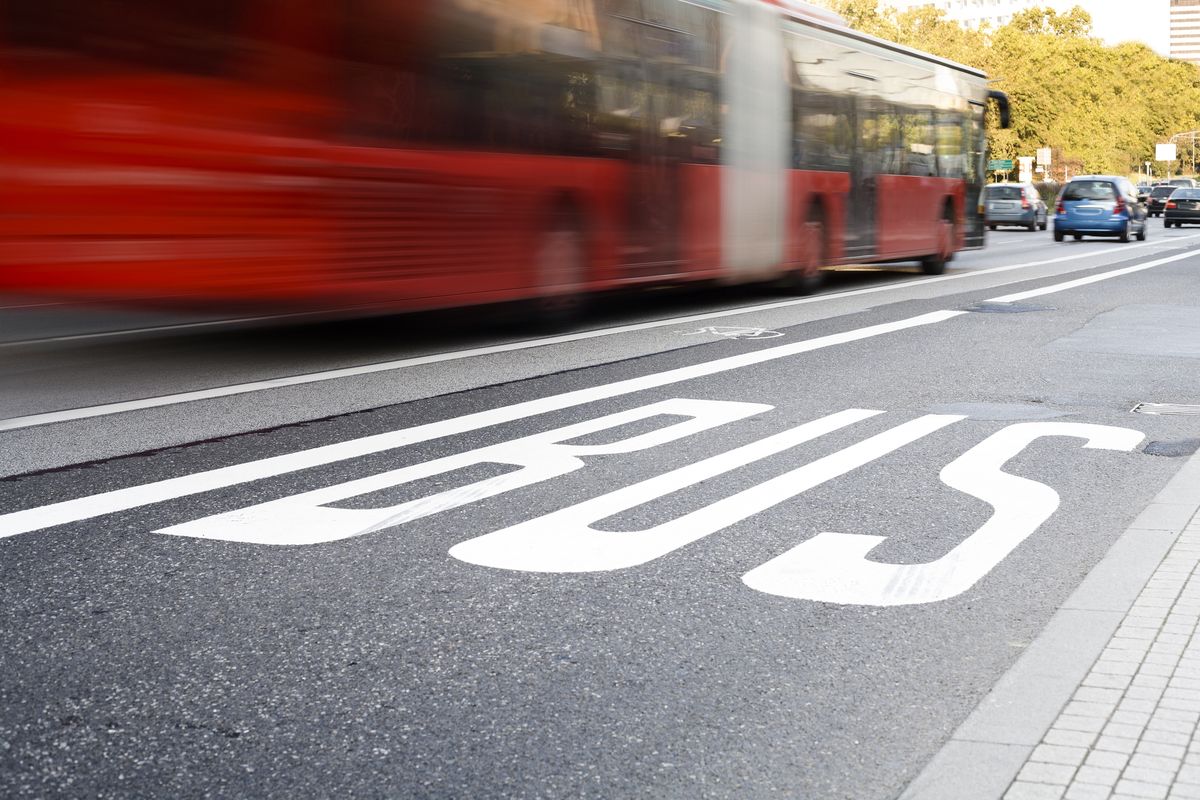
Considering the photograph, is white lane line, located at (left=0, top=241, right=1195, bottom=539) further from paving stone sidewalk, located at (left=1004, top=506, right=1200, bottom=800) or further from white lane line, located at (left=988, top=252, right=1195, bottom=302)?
white lane line, located at (left=988, top=252, right=1195, bottom=302)

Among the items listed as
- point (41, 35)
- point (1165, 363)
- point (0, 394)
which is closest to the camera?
point (41, 35)

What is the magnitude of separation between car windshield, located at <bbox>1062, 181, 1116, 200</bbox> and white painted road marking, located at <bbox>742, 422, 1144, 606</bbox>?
112ft

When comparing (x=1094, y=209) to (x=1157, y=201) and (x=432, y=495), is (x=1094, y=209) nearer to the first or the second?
(x=1157, y=201)

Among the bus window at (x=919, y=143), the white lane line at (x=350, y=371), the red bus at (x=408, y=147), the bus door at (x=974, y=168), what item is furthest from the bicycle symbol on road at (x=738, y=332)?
the bus door at (x=974, y=168)

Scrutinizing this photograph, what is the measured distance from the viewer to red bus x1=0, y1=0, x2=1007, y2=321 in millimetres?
8594

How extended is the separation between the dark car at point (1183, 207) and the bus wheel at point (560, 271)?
144 feet

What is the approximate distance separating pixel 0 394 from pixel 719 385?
4591 mm

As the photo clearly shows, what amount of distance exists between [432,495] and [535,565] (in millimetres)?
1245

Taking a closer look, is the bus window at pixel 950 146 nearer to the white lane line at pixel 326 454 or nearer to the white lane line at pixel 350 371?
the white lane line at pixel 350 371

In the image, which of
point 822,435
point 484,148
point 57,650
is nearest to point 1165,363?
point 822,435

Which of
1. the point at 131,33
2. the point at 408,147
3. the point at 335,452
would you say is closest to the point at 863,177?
the point at 408,147

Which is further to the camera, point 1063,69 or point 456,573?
point 1063,69

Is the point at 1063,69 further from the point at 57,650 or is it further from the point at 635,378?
the point at 57,650

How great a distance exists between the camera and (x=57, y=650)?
409cm
